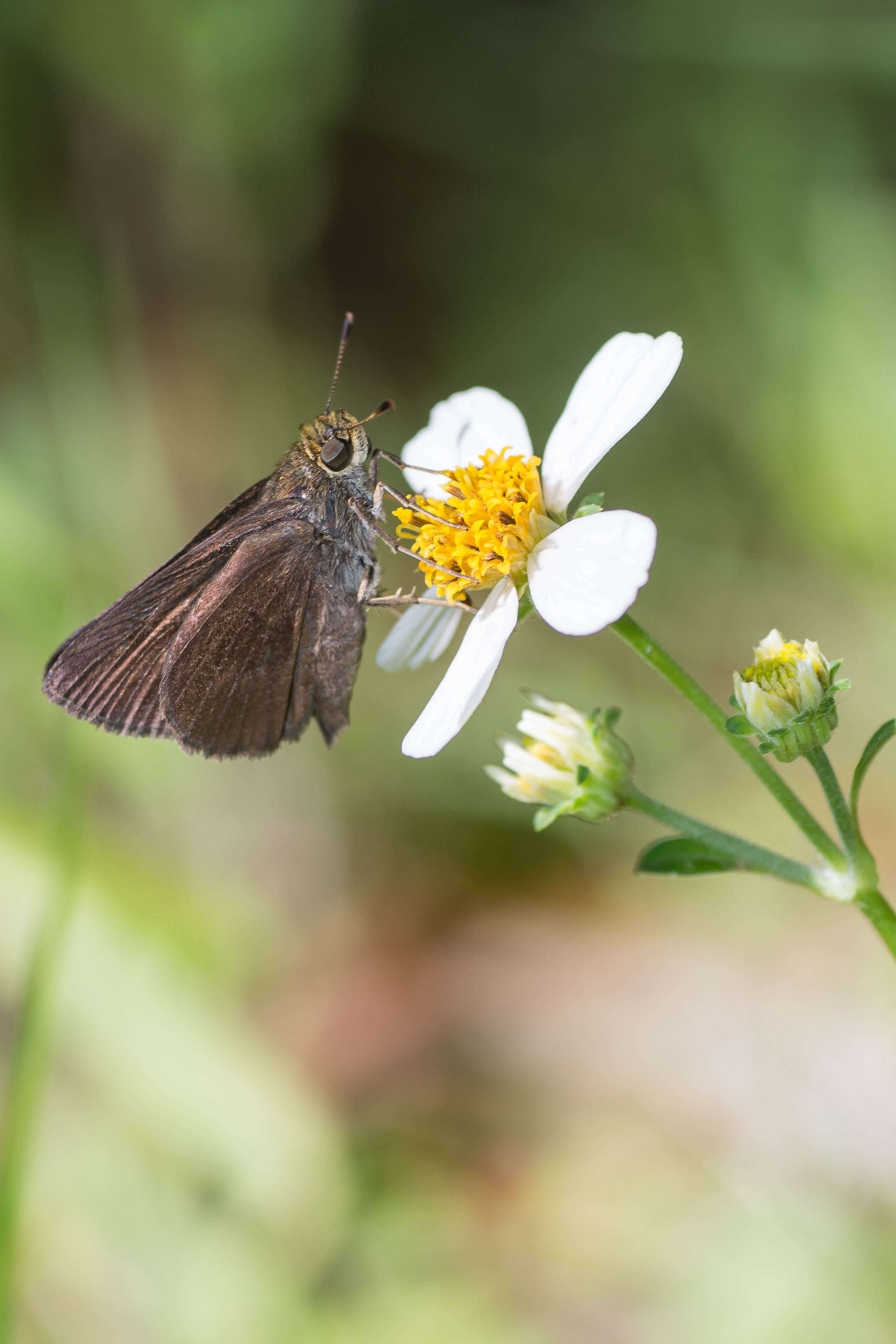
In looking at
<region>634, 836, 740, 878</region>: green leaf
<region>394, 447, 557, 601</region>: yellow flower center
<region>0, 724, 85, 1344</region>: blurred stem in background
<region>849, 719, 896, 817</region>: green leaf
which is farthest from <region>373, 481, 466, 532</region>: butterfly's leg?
<region>0, 724, 85, 1344</region>: blurred stem in background

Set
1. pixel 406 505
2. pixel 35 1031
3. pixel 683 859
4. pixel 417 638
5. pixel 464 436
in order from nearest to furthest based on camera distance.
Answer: pixel 683 859 < pixel 406 505 < pixel 417 638 < pixel 464 436 < pixel 35 1031

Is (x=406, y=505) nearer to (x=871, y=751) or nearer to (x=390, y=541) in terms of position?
(x=390, y=541)

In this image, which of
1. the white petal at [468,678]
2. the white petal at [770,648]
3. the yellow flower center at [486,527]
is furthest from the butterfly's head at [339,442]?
the white petal at [770,648]

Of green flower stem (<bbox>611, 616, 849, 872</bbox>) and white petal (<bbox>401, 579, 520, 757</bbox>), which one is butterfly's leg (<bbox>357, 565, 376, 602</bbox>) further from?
green flower stem (<bbox>611, 616, 849, 872</bbox>)

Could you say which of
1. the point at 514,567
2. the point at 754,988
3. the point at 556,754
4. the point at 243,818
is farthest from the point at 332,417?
the point at 754,988

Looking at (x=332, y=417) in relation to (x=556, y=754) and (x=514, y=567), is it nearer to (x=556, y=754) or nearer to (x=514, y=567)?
(x=514, y=567)

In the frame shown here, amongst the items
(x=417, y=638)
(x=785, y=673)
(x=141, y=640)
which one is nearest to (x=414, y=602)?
(x=417, y=638)
